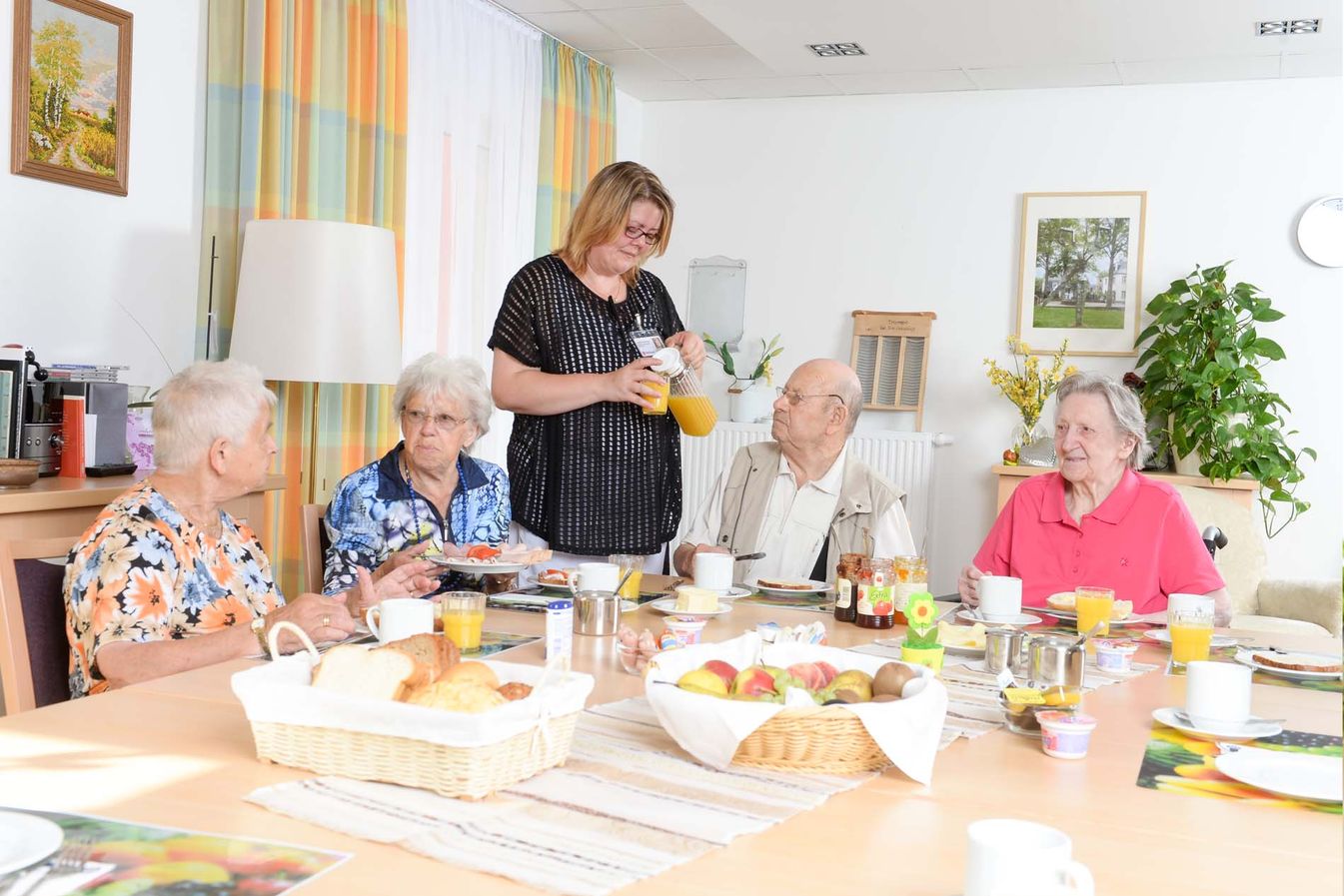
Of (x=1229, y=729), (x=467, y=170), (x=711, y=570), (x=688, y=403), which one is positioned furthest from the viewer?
(x=467, y=170)

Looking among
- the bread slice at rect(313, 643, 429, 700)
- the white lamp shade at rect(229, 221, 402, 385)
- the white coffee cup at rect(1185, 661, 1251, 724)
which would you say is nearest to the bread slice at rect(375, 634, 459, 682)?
the bread slice at rect(313, 643, 429, 700)

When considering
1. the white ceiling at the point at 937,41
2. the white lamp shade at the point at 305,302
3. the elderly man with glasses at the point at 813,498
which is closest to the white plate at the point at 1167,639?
the elderly man with glasses at the point at 813,498

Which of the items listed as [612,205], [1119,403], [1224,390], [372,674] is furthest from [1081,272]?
[372,674]

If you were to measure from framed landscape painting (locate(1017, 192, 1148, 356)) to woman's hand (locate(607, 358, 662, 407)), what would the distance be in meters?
3.25

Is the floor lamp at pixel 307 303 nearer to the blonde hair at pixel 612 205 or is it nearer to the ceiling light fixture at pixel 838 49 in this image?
the blonde hair at pixel 612 205

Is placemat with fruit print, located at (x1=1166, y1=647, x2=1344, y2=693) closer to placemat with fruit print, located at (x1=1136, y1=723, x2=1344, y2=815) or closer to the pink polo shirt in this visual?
placemat with fruit print, located at (x1=1136, y1=723, x2=1344, y2=815)

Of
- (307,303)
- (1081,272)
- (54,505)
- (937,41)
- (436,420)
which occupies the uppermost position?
(937,41)

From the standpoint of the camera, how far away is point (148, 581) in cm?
194

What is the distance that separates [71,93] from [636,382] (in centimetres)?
176

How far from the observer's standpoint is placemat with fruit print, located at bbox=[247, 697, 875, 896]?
1078mm

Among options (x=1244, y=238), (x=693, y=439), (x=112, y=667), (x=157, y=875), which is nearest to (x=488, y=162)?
(x=693, y=439)

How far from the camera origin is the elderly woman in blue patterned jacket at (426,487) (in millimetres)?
2650

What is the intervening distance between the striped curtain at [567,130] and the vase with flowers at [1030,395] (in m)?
2.03

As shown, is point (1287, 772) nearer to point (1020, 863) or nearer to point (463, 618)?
point (1020, 863)
